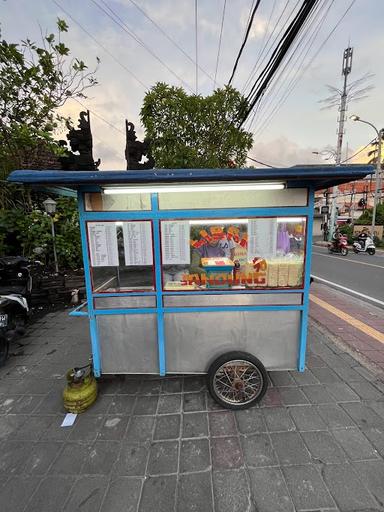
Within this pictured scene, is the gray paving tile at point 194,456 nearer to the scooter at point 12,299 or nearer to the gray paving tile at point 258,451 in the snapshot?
the gray paving tile at point 258,451

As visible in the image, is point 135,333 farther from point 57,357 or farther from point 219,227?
point 57,357

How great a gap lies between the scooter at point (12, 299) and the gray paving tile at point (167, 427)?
256cm

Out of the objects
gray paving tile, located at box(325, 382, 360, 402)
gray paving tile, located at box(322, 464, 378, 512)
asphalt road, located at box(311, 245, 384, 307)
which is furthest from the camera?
asphalt road, located at box(311, 245, 384, 307)

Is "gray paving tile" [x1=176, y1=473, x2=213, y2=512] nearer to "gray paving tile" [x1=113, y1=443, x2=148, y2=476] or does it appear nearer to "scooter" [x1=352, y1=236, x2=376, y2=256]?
"gray paving tile" [x1=113, y1=443, x2=148, y2=476]

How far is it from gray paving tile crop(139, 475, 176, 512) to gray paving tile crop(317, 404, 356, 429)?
1583mm

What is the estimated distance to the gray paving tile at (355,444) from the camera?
2047 millimetres

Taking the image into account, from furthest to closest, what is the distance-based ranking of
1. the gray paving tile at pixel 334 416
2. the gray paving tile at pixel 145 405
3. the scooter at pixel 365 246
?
the scooter at pixel 365 246
the gray paving tile at pixel 145 405
the gray paving tile at pixel 334 416

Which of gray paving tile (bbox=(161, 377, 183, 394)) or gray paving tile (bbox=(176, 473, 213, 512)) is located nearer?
gray paving tile (bbox=(176, 473, 213, 512))

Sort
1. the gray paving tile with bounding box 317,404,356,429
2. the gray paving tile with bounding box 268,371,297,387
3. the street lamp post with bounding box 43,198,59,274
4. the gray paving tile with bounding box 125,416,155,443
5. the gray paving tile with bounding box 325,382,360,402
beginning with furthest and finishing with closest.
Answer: the street lamp post with bounding box 43,198,59,274 < the gray paving tile with bounding box 268,371,297,387 < the gray paving tile with bounding box 325,382,360,402 < the gray paving tile with bounding box 317,404,356,429 < the gray paving tile with bounding box 125,416,155,443

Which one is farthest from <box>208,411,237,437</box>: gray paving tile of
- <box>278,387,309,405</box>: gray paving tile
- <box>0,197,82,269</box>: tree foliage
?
<box>0,197,82,269</box>: tree foliage

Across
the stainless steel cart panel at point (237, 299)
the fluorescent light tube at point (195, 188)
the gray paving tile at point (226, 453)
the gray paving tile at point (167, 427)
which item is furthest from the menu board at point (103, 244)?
the gray paving tile at point (226, 453)

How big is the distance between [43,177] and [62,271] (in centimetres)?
484

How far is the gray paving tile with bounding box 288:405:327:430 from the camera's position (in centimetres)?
235

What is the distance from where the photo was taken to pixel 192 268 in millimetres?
2684
